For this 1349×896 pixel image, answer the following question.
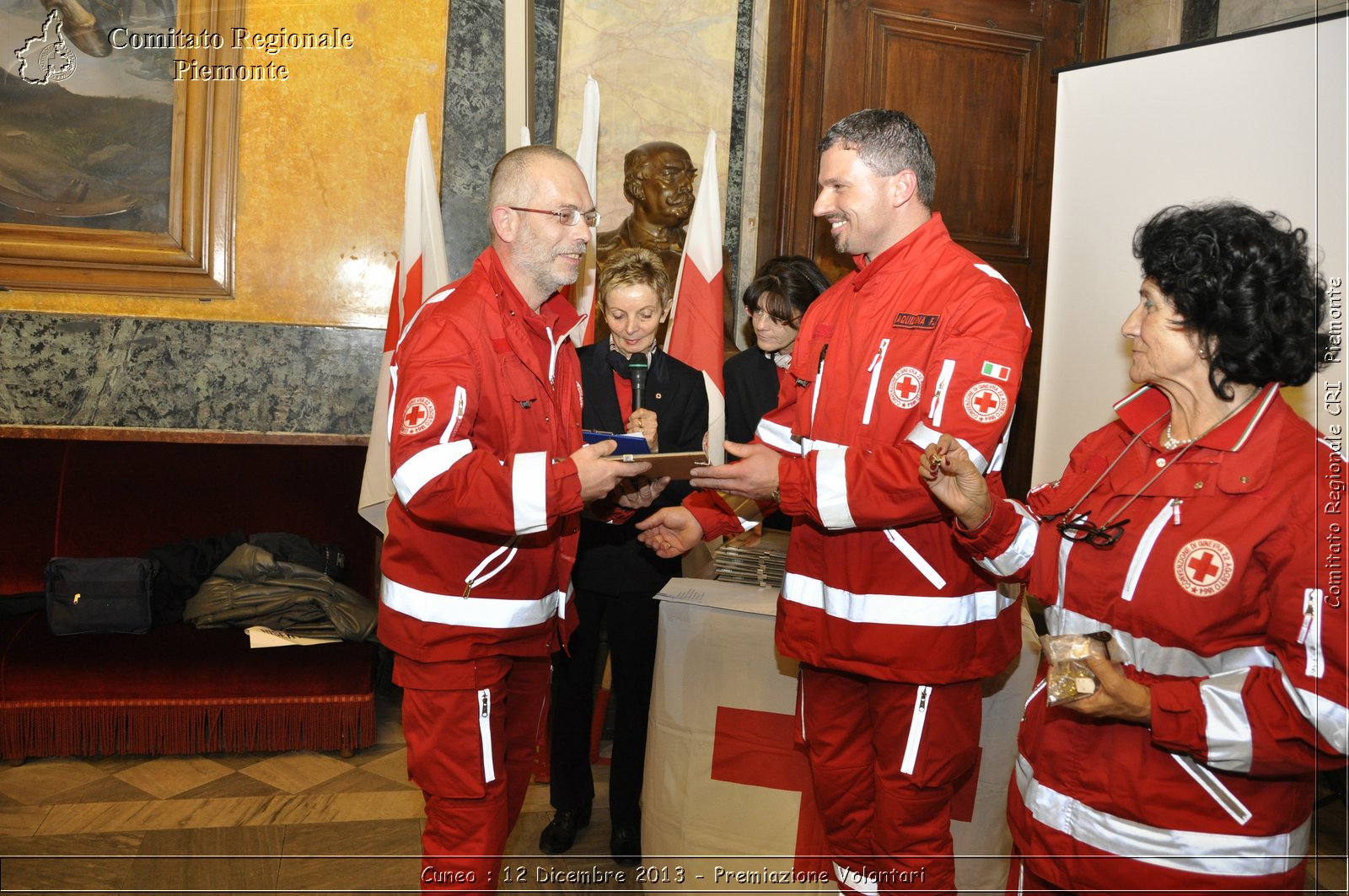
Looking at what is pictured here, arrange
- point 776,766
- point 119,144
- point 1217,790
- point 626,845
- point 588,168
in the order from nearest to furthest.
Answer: point 1217,790, point 776,766, point 626,845, point 588,168, point 119,144

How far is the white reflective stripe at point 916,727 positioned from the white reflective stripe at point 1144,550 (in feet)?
1.87

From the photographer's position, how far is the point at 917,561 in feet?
6.30

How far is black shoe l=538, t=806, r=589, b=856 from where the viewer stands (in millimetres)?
2943

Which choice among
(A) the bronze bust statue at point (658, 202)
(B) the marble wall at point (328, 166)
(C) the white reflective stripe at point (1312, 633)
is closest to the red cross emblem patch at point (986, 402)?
(C) the white reflective stripe at point (1312, 633)

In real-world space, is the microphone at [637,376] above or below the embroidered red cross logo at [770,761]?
above

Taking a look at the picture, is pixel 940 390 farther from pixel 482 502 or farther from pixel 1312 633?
pixel 482 502

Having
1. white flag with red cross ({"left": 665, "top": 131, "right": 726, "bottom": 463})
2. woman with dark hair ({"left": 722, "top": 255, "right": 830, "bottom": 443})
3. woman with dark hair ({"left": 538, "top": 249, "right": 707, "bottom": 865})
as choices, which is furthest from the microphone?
white flag with red cross ({"left": 665, "top": 131, "right": 726, "bottom": 463})

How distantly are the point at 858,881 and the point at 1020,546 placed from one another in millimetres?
882

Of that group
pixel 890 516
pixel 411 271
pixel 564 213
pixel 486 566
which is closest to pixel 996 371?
pixel 890 516

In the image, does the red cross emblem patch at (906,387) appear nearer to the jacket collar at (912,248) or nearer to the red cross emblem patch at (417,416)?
the jacket collar at (912,248)

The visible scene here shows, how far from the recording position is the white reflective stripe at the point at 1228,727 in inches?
50.4

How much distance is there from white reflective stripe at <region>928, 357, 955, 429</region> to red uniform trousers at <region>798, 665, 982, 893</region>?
0.55 m

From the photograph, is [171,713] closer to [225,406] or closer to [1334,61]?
[225,406]

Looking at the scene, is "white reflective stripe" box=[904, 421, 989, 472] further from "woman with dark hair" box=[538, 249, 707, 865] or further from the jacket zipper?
"woman with dark hair" box=[538, 249, 707, 865]
